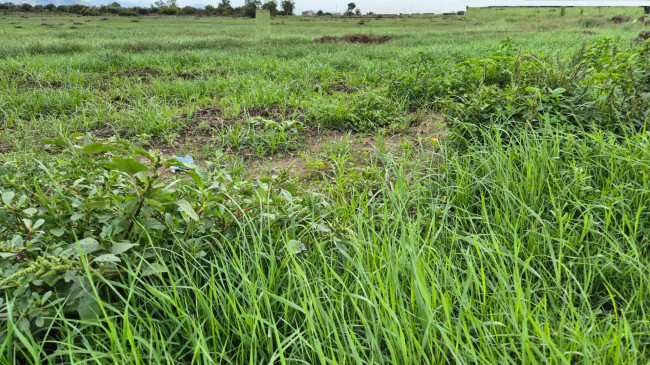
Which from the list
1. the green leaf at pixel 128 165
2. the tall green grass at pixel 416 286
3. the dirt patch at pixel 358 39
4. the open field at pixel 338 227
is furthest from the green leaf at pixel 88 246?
the dirt patch at pixel 358 39

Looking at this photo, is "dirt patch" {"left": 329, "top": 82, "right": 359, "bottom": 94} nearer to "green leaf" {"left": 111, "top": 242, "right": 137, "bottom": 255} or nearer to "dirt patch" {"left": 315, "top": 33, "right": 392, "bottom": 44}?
"green leaf" {"left": 111, "top": 242, "right": 137, "bottom": 255}

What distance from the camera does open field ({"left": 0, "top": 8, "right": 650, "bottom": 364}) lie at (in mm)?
1088

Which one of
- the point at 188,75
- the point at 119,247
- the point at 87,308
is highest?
the point at 188,75

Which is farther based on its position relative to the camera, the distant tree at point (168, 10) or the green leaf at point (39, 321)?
the distant tree at point (168, 10)

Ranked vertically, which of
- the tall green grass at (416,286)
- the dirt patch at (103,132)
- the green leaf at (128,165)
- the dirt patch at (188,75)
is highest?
the dirt patch at (188,75)

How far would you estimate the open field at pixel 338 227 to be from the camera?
1.09 m

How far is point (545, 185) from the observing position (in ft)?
6.34

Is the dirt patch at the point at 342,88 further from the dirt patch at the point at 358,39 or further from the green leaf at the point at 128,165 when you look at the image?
the dirt patch at the point at 358,39

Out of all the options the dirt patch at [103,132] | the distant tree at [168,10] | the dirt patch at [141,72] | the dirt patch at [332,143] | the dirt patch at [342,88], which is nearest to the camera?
the dirt patch at [332,143]

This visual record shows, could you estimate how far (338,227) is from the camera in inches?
59.4

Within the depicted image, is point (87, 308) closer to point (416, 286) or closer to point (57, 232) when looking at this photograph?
point (57, 232)

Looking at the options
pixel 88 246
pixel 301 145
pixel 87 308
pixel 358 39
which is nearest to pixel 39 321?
pixel 87 308

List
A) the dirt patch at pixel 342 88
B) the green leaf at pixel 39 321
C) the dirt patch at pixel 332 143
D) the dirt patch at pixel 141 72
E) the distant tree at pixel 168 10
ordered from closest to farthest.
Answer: the green leaf at pixel 39 321 → the dirt patch at pixel 332 143 → the dirt patch at pixel 342 88 → the dirt patch at pixel 141 72 → the distant tree at pixel 168 10

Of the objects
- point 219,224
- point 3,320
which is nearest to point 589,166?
point 219,224
